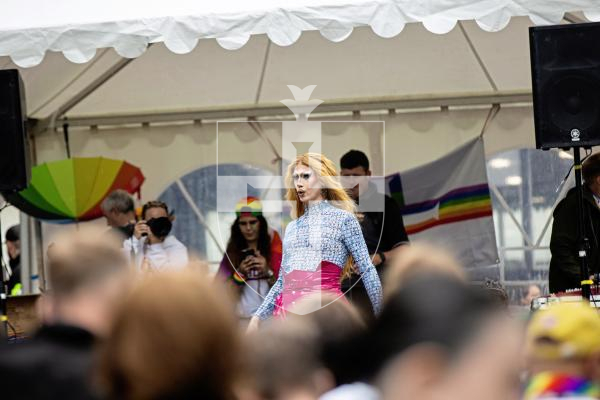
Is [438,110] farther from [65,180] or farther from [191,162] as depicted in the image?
[65,180]

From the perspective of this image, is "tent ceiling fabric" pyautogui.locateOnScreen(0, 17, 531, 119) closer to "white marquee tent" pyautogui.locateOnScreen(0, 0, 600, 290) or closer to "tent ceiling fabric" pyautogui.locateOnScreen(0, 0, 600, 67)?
"white marquee tent" pyautogui.locateOnScreen(0, 0, 600, 290)

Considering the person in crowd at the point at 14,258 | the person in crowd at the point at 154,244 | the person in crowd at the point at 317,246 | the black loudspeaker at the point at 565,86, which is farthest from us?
the person in crowd at the point at 14,258

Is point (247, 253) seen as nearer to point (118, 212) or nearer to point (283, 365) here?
point (118, 212)

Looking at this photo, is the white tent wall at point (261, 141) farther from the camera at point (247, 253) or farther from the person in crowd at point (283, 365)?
the person in crowd at point (283, 365)

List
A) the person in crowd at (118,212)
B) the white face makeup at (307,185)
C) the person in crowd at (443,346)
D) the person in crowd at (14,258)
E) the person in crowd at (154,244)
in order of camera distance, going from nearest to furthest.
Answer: the person in crowd at (443,346), the white face makeup at (307,185), the person in crowd at (154,244), the person in crowd at (118,212), the person in crowd at (14,258)

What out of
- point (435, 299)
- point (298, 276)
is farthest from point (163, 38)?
point (435, 299)

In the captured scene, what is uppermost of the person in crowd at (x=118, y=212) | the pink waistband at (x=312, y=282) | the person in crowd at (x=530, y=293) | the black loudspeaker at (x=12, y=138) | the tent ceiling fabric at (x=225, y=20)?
the tent ceiling fabric at (x=225, y=20)

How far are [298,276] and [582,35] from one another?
1.90 m

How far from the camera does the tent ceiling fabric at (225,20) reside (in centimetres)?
522

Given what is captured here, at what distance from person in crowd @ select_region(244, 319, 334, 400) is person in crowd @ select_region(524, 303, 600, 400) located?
0.47 meters

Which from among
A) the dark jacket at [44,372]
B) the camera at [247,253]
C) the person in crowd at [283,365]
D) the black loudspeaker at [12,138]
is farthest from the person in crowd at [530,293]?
the dark jacket at [44,372]

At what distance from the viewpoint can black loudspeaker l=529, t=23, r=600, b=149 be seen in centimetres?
530

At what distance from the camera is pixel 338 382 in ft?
8.21

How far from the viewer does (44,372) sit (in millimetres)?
2027
